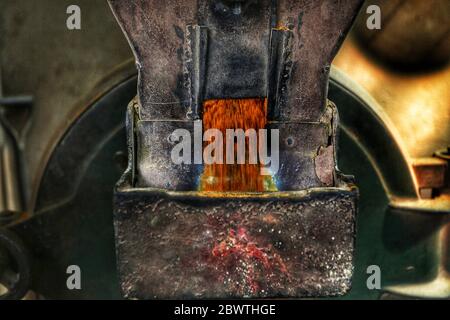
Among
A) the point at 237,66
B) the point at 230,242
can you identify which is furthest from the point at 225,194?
the point at 237,66

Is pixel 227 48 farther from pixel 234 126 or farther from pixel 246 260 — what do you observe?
pixel 246 260

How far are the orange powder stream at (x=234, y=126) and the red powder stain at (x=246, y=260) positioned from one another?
5.1 inches

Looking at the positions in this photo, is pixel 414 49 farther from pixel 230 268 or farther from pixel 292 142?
pixel 230 268

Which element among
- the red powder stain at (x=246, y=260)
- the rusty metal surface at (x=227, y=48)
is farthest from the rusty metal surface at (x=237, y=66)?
the red powder stain at (x=246, y=260)

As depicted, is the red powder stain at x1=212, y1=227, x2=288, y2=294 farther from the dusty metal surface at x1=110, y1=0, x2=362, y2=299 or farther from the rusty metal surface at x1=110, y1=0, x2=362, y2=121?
the rusty metal surface at x1=110, y1=0, x2=362, y2=121

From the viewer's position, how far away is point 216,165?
48.1 inches

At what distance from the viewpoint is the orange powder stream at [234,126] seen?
1.22 meters

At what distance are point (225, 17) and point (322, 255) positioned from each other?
596 mm

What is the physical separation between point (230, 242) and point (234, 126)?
11.0 inches

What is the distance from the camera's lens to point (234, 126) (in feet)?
4.00

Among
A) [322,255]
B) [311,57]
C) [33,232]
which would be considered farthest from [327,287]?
[33,232]

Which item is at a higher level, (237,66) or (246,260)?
(237,66)

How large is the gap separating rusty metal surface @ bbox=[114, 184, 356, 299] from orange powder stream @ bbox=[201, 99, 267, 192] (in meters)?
0.09

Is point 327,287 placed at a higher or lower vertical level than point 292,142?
lower
